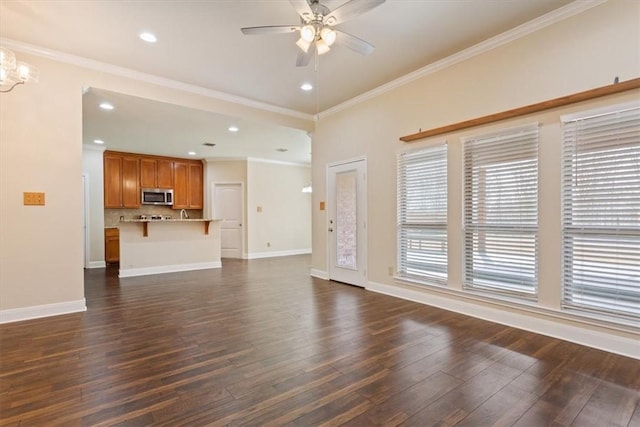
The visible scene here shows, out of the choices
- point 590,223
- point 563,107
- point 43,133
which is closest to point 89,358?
point 43,133

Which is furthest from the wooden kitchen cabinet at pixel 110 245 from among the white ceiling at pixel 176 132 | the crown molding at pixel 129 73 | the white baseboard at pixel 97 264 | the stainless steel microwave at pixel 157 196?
the crown molding at pixel 129 73

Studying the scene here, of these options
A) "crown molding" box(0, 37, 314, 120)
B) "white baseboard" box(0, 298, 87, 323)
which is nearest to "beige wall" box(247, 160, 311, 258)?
"crown molding" box(0, 37, 314, 120)

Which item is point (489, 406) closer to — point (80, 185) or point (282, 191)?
point (80, 185)

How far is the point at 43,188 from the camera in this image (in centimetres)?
345

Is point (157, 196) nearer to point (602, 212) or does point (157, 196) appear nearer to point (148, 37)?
point (148, 37)

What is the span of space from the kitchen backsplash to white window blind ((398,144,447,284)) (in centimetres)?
668

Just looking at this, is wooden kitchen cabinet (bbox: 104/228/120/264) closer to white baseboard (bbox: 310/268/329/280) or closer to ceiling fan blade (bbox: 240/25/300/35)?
white baseboard (bbox: 310/268/329/280)

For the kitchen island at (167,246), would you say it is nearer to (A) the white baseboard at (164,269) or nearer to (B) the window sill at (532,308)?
(A) the white baseboard at (164,269)

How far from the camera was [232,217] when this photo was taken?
8555 millimetres

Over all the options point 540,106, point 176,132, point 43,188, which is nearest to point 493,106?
point 540,106

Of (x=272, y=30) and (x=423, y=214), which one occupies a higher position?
(x=272, y=30)

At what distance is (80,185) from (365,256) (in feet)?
12.7

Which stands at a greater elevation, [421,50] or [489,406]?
[421,50]

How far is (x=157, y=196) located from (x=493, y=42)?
→ 7979 millimetres
